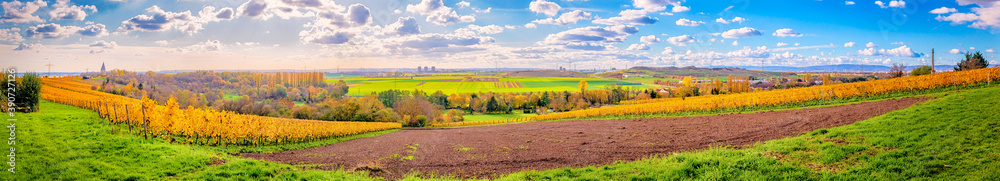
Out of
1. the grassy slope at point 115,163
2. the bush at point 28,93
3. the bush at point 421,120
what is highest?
the bush at point 28,93

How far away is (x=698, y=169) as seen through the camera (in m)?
9.32

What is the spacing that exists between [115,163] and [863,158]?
18.8 m

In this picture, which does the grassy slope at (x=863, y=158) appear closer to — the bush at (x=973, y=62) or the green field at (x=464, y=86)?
the bush at (x=973, y=62)

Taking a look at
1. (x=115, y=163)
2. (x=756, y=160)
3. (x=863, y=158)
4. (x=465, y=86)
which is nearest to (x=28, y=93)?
(x=115, y=163)

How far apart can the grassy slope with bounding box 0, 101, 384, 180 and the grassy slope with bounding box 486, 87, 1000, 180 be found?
278 inches

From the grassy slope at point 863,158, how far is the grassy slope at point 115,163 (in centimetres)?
707

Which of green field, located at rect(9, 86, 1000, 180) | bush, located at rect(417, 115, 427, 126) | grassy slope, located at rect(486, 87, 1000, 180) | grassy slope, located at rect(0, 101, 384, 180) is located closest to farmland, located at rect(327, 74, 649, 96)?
bush, located at rect(417, 115, 427, 126)

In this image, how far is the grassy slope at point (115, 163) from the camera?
907 cm

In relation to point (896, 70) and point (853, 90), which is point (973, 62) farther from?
point (853, 90)

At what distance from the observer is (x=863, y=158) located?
914 centimetres

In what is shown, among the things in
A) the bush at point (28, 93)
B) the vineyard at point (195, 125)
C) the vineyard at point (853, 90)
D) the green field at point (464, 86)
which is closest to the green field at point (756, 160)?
the vineyard at point (195, 125)

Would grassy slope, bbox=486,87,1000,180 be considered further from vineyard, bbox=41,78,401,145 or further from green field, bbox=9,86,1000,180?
vineyard, bbox=41,78,401,145

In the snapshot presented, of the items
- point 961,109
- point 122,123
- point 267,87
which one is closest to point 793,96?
point 961,109

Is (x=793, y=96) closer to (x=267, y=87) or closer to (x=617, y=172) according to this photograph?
(x=617, y=172)
